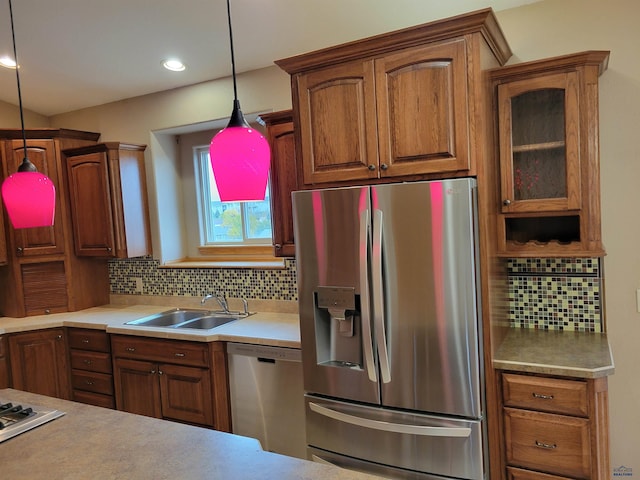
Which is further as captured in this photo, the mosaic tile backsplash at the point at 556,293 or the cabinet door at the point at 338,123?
the mosaic tile backsplash at the point at 556,293

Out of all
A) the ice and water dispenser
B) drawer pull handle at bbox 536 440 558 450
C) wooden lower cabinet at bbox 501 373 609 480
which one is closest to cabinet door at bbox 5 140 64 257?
the ice and water dispenser

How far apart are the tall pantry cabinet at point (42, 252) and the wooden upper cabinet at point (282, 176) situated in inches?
75.5

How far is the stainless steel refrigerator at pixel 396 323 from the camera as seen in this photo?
6.46 ft

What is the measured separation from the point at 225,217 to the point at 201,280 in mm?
575

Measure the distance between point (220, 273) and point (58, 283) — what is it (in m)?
1.37

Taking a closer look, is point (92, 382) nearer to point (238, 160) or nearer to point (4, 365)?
point (4, 365)

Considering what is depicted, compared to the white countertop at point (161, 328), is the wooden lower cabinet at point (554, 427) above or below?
below

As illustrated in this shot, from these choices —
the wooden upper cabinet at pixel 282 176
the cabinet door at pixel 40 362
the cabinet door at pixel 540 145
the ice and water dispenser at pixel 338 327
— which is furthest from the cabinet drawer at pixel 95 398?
the cabinet door at pixel 540 145

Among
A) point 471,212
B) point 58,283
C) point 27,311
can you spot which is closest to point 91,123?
point 58,283

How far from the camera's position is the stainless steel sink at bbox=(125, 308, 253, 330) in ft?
11.3

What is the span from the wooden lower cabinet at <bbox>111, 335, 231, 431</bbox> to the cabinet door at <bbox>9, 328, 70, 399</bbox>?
58 centimetres

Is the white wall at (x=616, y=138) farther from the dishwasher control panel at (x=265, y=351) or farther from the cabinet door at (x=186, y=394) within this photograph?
the cabinet door at (x=186, y=394)

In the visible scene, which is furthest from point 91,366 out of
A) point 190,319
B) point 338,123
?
point 338,123

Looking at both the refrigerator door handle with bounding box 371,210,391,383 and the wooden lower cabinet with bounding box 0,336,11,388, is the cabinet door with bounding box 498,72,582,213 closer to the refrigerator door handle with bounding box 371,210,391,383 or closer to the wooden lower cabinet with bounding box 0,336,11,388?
the refrigerator door handle with bounding box 371,210,391,383
